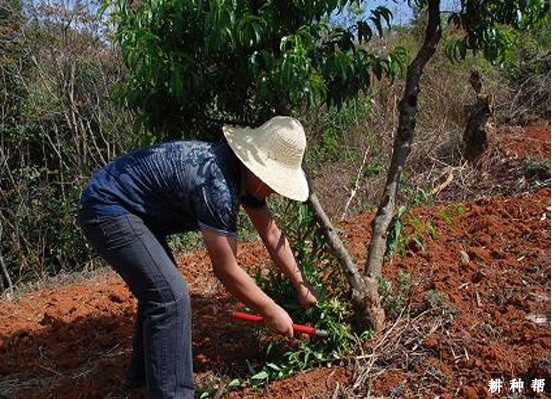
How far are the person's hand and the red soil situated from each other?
32cm

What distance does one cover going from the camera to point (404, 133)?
354 centimetres

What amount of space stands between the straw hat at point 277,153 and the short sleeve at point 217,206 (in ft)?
0.44

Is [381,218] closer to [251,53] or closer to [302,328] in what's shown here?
[302,328]

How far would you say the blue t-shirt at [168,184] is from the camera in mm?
2717

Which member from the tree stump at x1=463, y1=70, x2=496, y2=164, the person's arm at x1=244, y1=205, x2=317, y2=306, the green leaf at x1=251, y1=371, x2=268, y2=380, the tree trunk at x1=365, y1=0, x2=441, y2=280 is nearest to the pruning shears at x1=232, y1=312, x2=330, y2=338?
the person's arm at x1=244, y1=205, x2=317, y2=306

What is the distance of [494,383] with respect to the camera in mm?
2965

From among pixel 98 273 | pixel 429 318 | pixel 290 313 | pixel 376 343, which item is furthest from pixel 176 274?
pixel 98 273

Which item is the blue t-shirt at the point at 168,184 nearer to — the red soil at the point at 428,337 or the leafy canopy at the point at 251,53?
the leafy canopy at the point at 251,53

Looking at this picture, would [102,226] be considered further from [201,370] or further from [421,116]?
[421,116]

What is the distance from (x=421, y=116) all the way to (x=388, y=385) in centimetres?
651

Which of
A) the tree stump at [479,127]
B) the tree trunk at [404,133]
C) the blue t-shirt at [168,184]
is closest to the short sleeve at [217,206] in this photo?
the blue t-shirt at [168,184]

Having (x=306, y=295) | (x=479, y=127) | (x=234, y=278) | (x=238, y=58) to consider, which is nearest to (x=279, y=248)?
(x=306, y=295)

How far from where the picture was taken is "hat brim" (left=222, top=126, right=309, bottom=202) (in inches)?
106

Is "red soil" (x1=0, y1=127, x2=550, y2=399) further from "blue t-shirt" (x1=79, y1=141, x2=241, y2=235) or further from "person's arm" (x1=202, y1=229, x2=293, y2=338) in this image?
"blue t-shirt" (x1=79, y1=141, x2=241, y2=235)
